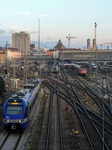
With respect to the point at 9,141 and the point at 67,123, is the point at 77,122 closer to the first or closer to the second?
the point at 67,123

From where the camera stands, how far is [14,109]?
1084cm

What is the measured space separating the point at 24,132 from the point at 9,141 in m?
1.48

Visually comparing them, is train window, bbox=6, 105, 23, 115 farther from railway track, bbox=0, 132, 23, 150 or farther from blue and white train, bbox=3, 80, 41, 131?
railway track, bbox=0, 132, 23, 150

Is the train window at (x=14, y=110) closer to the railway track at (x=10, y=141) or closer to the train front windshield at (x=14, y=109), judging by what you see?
the train front windshield at (x=14, y=109)

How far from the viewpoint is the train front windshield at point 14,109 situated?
35.2ft

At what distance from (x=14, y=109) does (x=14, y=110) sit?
0.06 metres

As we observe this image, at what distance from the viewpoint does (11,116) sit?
34.7ft

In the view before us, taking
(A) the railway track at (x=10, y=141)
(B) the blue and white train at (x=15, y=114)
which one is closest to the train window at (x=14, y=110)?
(B) the blue and white train at (x=15, y=114)

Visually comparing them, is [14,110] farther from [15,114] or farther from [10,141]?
[10,141]

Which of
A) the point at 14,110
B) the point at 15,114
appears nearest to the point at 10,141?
the point at 15,114

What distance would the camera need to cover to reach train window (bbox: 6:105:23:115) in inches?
422

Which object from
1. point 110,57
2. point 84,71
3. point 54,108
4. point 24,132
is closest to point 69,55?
point 110,57

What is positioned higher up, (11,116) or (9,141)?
(11,116)

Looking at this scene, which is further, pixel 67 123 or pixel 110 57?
pixel 110 57
